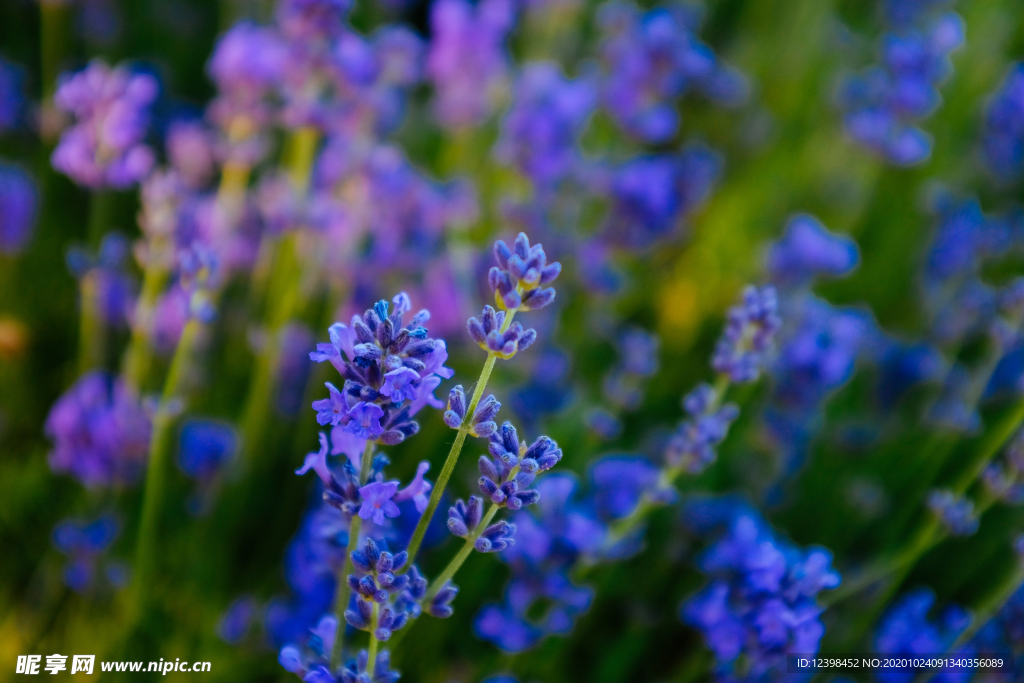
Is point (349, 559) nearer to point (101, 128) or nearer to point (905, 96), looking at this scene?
point (101, 128)

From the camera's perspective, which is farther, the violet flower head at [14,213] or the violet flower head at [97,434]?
the violet flower head at [14,213]

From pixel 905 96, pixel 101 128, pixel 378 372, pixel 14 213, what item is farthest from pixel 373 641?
pixel 905 96

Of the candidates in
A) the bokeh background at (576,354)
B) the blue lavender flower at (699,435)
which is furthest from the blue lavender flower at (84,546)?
the blue lavender flower at (699,435)

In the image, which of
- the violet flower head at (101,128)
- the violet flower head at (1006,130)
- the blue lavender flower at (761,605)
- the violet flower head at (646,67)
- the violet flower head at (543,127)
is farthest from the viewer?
the violet flower head at (1006,130)

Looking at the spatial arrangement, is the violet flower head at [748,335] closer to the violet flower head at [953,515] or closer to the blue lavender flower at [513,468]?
the violet flower head at [953,515]

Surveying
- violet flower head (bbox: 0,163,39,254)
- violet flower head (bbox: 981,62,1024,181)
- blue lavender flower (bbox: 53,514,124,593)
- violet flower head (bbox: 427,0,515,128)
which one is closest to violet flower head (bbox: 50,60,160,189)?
violet flower head (bbox: 0,163,39,254)

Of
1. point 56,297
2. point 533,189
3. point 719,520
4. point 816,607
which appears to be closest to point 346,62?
point 533,189

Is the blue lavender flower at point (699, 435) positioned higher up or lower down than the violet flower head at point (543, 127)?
lower down

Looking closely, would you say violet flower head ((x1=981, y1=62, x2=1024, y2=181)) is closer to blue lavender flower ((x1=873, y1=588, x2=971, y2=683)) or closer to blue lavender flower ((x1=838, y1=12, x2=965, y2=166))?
blue lavender flower ((x1=838, y1=12, x2=965, y2=166))
